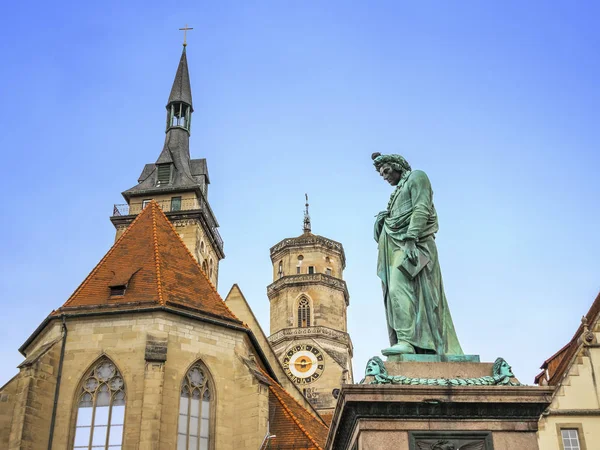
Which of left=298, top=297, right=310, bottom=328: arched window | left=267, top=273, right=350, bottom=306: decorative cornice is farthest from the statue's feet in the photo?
left=267, top=273, right=350, bottom=306: decorative cornice

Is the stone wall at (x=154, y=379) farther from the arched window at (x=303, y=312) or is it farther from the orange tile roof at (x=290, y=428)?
the arched window at (x=303, y=312)

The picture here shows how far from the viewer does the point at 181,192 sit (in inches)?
1738

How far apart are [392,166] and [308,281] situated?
5269cm

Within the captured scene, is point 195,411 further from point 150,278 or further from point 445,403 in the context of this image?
point 445,403

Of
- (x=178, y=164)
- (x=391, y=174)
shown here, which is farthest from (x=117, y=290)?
(x=178, y=164)

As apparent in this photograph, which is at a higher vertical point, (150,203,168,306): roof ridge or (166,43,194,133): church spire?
(166,43,194,133): church spire

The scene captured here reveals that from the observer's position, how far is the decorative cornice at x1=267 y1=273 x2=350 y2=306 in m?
61.4

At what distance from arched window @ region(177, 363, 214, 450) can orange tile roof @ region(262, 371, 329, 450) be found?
6.05 feet

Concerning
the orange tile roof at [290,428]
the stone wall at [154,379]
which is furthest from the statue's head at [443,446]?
the orange tile roof at [290,428]

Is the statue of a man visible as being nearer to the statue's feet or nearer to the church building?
the statue's feet

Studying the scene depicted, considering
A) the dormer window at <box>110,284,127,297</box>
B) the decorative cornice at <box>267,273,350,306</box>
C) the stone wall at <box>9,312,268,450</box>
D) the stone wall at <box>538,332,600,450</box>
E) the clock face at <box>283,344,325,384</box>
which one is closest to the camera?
the stone wall at <box>538,332,600,450</box>

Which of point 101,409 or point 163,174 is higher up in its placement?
point 163,174

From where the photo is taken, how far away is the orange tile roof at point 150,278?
23812mm

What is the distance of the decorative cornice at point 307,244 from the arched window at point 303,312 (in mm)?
4785
